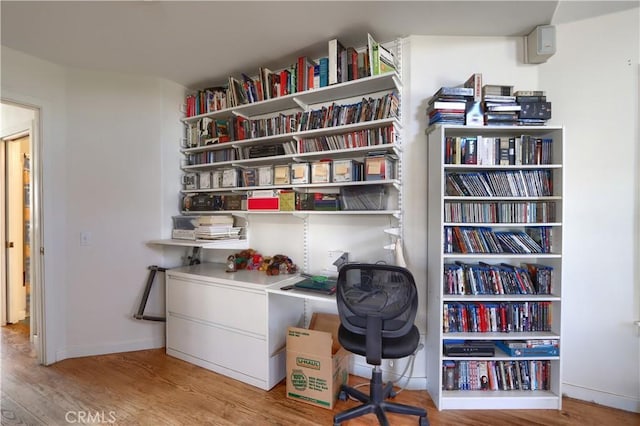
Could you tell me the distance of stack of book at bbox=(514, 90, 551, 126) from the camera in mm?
1844

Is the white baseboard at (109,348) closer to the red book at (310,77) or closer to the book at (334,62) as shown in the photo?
the red book at (310,77)

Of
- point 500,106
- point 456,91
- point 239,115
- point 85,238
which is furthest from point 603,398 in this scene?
point 85,238

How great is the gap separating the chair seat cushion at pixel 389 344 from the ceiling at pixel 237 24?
6.74 feet

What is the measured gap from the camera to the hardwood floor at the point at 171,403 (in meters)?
1.75

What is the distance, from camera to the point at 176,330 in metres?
2.50

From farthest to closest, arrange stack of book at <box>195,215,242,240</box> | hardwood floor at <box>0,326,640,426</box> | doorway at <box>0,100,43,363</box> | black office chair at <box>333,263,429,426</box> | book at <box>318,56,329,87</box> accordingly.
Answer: doorway at <box>0,100,43,363</box>
stack of book at <box>195,215,242,240</box>
book at <box>318,56,329,87</box>
hardwood floor at <box>0,326,640,426</box>
black office chair at <box>333,263,429,426</box>

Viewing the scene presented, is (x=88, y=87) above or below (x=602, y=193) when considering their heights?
above

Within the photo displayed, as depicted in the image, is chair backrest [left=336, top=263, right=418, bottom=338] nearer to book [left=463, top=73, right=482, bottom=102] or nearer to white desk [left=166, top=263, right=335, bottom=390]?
white desk [left=166, top=263, right=335, bottom=390]

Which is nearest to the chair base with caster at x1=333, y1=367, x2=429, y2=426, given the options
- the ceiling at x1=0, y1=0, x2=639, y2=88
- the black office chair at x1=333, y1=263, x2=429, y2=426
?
the black office chair at x1=333, y1=263, x2=429, y2=426

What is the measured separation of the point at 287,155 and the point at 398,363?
1837 mm

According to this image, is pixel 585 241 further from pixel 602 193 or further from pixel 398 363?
pixel 398 363

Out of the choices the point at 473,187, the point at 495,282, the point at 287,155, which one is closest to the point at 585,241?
the point at 495,282

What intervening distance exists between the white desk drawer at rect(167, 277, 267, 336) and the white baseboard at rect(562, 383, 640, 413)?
2199 mm

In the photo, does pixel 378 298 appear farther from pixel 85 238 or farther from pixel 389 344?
pixel 85 238
